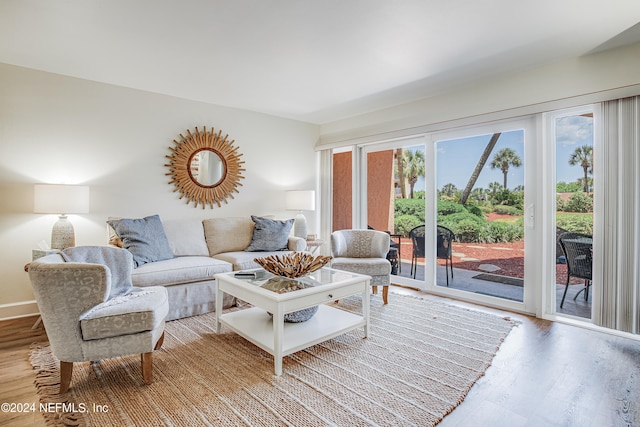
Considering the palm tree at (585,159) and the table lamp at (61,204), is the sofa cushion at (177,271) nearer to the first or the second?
the table lamp at (61,204)

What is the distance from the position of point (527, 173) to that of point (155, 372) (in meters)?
3.63

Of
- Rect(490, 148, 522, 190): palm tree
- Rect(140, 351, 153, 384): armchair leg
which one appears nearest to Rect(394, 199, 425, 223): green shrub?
Rect(490, 148, 522, 190): palm tree

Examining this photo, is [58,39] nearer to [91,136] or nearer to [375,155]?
[91,136]

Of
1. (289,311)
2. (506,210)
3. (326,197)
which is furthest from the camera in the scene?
(326,197)

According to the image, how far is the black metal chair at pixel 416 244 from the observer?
13.4 ft

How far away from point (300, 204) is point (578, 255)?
314 cm

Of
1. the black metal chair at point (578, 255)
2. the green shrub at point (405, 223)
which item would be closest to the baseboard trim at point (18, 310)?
the green shrub at point (405, 223)

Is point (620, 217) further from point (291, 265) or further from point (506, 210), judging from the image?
point (291, 265)

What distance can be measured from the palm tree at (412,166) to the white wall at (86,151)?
7.13 ft

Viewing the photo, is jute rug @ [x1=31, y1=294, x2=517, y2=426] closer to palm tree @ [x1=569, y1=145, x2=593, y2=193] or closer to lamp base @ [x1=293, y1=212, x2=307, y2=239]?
palm tree @ [x1=569, y1=145, x2=593, y2=193]

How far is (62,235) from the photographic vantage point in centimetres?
296

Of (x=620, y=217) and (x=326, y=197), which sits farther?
(x=326, y=197)

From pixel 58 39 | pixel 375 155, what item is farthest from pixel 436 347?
pixel 58 39

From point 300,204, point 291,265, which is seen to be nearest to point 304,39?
point 291,265
